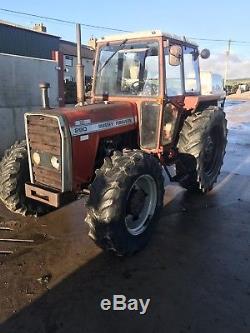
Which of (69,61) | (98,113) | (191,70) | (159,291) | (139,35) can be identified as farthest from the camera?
(69,61)

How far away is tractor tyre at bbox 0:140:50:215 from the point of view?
4434 mm

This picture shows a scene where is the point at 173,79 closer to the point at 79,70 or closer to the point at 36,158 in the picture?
the point at 79,70

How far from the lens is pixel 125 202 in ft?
12.5

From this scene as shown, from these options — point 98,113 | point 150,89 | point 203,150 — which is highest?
point 150,89

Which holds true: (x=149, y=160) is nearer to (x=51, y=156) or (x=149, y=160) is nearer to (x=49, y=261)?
(x=51, y=156)

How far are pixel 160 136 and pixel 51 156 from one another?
1.58 metres

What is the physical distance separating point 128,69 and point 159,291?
115 inches

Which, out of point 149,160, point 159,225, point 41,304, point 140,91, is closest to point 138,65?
point 140,91

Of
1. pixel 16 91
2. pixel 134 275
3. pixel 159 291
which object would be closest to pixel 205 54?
pixel 134 275

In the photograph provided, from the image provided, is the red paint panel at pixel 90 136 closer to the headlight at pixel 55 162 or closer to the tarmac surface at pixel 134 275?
the headlight at pixel 55 162

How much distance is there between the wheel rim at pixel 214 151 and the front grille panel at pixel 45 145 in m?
2.65

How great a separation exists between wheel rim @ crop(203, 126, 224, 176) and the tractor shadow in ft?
4.73

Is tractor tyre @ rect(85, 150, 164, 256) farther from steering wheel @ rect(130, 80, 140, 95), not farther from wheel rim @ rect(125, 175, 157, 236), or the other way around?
steering wheel @ rect(130, 80, 140, 95)

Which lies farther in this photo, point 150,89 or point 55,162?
point 150,89
